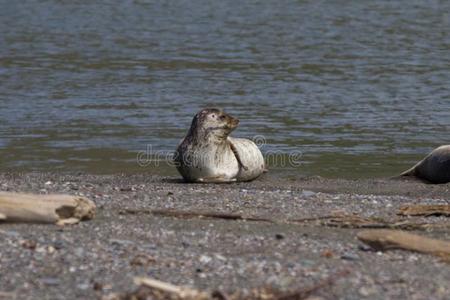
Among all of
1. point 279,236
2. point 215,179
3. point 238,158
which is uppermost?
point 279,236

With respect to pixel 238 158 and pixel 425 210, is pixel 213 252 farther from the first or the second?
pixel 238 158

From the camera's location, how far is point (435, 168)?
37.2ft

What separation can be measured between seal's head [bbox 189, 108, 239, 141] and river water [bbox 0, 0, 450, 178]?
1.23m

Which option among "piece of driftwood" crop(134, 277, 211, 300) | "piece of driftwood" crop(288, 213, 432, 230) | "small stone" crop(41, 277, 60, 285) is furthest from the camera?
"piece of driftwood" crop(288, 213, 432, 230)

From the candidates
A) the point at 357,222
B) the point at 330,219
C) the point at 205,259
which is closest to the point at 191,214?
the point at 330,219

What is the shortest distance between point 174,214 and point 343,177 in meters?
3.77

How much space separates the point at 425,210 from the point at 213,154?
2.81 m

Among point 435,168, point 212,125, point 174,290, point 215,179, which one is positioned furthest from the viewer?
point 435,168

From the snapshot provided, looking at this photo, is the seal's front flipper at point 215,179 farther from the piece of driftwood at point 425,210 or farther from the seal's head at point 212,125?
the piece of driftwood at point 425,210

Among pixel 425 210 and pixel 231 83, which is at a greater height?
pixel 425 210

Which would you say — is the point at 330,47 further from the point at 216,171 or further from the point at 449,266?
the point at 449,266

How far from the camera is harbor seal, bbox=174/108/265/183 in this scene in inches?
430

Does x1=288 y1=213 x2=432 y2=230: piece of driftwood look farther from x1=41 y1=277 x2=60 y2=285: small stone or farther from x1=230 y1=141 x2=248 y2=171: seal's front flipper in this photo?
x1=230 y1=141 x2=248 y2=171: seal's front flipper

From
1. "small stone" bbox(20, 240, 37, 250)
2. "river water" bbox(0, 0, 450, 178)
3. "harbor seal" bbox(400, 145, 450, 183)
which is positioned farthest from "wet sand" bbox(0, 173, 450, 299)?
"river water" bbox(0, 0, 450, 178)
